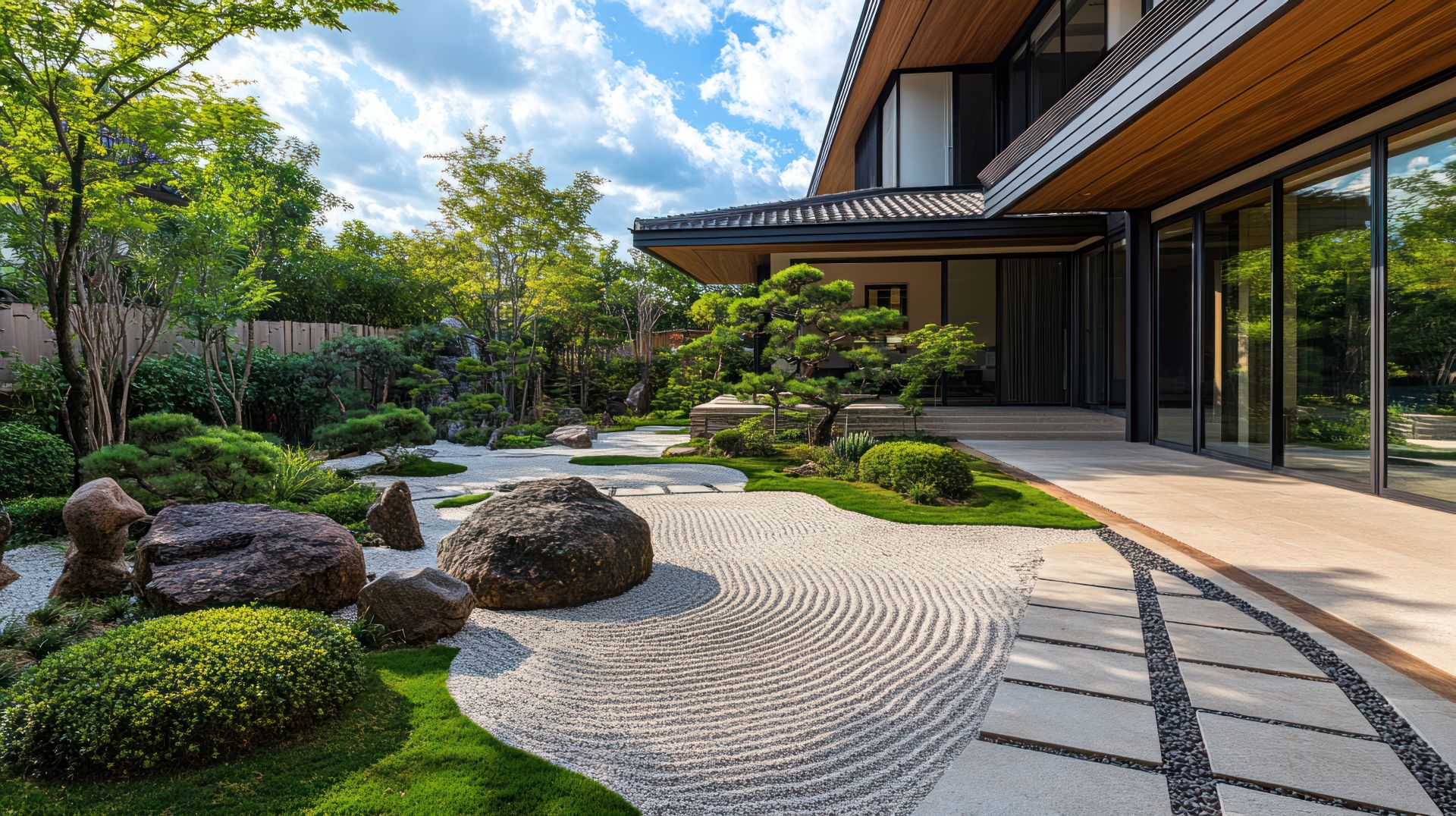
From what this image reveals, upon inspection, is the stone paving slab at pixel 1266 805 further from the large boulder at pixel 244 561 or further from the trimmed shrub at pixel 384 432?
the trimmed shrub at pixel 384 432

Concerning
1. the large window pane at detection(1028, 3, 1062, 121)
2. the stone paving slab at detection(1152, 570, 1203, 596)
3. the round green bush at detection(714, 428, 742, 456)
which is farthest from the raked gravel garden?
the large window pane at detection(1028, 3, 1062, 121)

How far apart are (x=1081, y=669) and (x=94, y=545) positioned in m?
4.54

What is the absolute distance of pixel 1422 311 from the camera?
497cm

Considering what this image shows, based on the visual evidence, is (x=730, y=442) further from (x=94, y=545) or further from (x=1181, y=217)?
(x=94, y=545)

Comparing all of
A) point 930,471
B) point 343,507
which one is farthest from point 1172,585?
point 343,507

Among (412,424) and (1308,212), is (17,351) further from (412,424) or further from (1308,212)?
(1308,212)

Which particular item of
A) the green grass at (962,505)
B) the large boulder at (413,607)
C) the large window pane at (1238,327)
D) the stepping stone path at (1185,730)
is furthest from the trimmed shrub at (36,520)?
the large window pane at (1238,327)

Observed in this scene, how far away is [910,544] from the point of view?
4.45 metres

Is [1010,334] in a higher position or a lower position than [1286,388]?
higher

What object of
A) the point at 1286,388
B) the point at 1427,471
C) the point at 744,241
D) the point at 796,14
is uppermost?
the point at 796,14

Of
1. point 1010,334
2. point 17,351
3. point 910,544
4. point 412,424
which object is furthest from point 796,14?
point 17,351

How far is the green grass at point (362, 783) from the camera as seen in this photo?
171 cm

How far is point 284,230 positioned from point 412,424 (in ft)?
38.4

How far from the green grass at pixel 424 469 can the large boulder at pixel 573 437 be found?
253 cm
